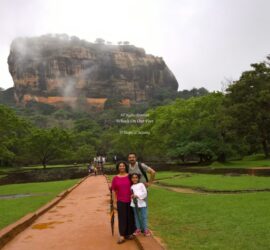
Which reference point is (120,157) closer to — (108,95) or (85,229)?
(85,229)

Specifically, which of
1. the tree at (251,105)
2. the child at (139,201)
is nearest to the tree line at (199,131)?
the tree at (251,105)

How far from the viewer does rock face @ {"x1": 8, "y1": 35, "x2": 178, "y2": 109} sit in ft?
455

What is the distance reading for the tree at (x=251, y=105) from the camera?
106 ft

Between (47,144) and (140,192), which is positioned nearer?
(140,192)

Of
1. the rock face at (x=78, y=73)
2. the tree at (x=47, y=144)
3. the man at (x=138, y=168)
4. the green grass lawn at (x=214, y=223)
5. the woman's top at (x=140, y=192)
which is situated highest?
the rock face at (x=78, y=73)

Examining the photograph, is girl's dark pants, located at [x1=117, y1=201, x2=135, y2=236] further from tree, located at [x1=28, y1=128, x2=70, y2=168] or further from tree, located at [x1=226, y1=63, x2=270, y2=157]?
tree, located at [x1=28, y1=128, x2=70, y2=168]

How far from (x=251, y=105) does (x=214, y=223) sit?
25897mm

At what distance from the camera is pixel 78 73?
145 m

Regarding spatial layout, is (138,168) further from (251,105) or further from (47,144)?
(47,144)

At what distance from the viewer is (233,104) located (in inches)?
1339

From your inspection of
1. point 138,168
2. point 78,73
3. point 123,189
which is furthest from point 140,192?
point 78,73

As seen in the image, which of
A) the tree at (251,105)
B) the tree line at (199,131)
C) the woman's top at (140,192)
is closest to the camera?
the woman's top at (140,192)

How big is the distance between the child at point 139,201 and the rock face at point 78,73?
129 metres

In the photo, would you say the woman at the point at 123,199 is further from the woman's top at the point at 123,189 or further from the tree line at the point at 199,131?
the tree line at the point at 199,131
